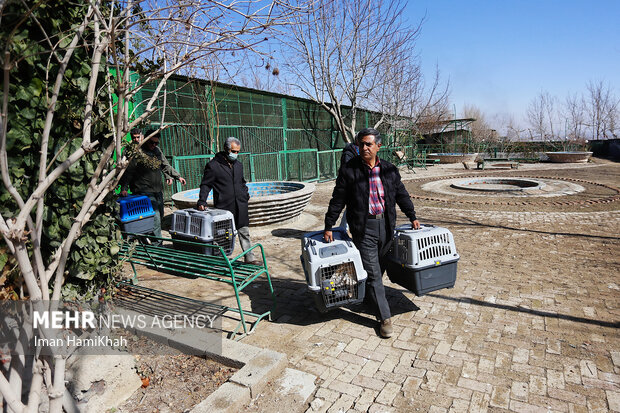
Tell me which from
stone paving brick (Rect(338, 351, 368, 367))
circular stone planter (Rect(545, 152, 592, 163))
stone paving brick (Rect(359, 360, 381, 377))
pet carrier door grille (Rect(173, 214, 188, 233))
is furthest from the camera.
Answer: circular stone planter (Rect(545, 152, 592, 163))

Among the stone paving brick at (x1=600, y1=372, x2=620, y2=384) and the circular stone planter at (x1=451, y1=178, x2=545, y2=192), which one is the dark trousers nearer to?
the stone paving brick at (x1=600, y1=372, x2=620, y2=384)

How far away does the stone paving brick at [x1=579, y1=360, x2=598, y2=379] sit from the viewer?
118 inches

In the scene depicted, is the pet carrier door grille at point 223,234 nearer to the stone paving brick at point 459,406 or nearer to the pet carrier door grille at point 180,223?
the pet carrier door grille at point 180,223

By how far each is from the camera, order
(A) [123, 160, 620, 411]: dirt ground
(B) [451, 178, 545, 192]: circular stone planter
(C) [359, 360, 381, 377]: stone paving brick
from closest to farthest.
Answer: (C) [359, 360, 381, 377]: stone paving brick, (A) [123, 160, 620, 411]: dirt ground, (B) [451, 178, 545, 192]: circular stone planter

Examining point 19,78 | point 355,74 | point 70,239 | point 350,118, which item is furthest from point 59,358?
point 350,118

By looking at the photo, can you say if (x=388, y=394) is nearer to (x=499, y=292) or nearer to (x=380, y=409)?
(x=380, y=409)

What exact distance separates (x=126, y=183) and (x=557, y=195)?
11306 mm

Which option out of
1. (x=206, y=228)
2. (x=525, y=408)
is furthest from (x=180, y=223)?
(x=525, y=408)

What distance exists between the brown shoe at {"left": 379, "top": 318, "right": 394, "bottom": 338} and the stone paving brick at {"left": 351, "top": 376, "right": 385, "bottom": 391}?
2.11 ft

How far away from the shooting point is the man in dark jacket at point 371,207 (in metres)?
3.71

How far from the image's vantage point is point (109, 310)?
3.46 metres

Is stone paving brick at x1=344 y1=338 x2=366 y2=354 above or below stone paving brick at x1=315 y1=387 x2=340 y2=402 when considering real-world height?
above

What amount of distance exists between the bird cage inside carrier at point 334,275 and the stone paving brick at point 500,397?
124 centimetres

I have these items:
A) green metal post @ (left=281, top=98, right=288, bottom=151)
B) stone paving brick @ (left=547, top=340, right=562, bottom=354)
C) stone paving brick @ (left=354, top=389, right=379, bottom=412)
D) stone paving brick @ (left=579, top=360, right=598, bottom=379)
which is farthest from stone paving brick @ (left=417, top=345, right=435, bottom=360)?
green metal post @ (left=281, top=98, right=288, bottom=151)
